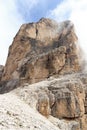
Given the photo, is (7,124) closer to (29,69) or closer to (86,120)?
(86,120)

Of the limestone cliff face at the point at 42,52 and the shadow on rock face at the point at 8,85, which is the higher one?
the limestone cliff face at the point at 42,52

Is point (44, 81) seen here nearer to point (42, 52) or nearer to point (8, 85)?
point (8, 85)

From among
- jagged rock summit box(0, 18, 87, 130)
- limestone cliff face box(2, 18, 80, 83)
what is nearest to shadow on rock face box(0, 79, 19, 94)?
jagged rock summit box(0, 18, 87, 130)

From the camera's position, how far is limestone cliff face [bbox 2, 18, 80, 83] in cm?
6512

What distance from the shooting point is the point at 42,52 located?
238 feet

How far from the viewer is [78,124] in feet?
140

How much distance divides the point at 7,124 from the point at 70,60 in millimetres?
43293

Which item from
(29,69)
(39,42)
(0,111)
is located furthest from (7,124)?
(39,42)

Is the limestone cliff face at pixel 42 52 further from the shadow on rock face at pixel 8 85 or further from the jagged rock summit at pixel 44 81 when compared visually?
the shadow on rock face at pixel 8 85

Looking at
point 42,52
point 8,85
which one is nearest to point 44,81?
point 8,85

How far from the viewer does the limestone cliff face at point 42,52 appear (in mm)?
65125

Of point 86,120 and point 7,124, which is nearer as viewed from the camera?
point 7,124

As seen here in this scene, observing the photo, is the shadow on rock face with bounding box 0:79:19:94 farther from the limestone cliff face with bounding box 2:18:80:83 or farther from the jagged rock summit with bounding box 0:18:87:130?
the limestone cliff face with bounding box 2:18:80:83

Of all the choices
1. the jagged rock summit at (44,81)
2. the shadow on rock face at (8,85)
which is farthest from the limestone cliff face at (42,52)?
the shadow on rock face at (8,85)
